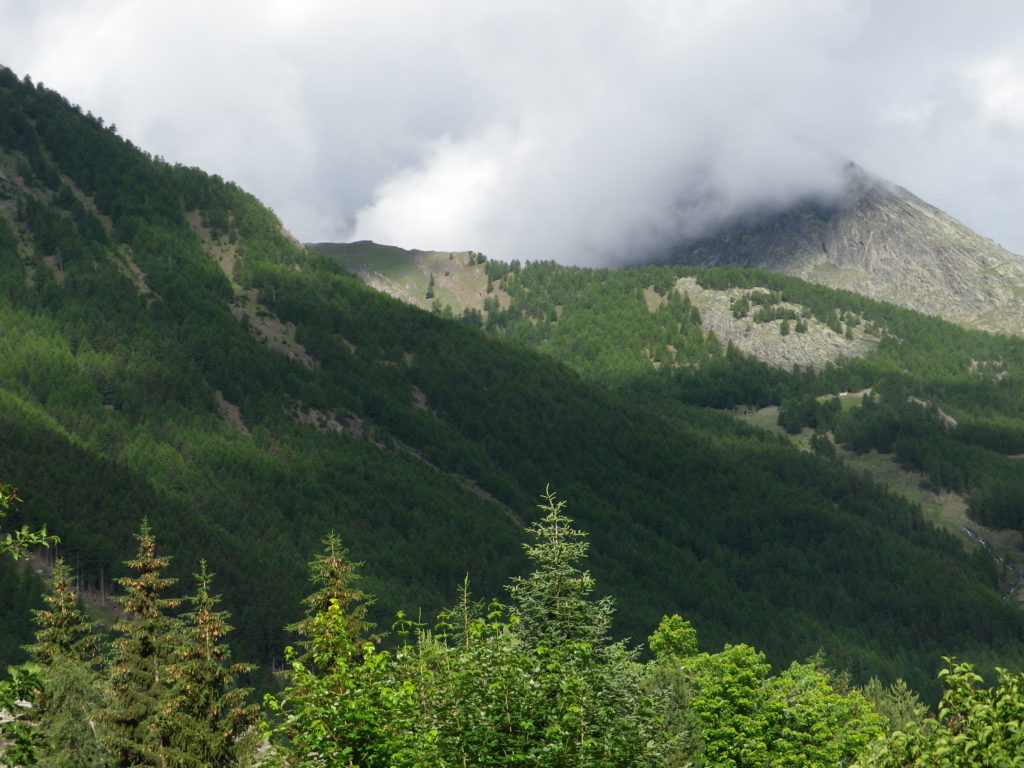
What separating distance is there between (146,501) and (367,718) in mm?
178407

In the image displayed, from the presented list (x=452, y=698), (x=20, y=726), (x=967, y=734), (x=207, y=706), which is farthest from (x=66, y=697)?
(x=967, y=734)

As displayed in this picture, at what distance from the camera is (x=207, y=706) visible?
48.8 metres

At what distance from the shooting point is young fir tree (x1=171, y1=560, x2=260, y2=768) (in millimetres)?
47688

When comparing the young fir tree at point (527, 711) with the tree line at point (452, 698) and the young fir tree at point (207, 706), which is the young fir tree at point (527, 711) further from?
the young fir tree at point (207, 706)

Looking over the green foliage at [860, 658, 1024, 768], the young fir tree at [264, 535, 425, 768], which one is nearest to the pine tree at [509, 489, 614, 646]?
the young fir tree at [264, 535, 425, 768]

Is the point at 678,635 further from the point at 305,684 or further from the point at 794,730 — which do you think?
the point at 305,684

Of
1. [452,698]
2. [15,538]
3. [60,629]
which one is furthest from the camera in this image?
[60,629]

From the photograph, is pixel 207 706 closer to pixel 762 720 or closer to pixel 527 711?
pixel 527 711

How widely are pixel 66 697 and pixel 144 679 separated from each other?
545 cm

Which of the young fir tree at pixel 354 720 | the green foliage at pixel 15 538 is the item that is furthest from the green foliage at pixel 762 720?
the green foliage at pixel 15 538

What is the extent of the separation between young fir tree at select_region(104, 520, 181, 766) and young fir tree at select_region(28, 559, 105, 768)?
135 centimetres

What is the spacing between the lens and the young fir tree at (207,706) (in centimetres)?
4769

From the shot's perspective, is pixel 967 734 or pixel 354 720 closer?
pixel 967 734

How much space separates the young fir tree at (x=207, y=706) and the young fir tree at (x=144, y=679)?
60cm
